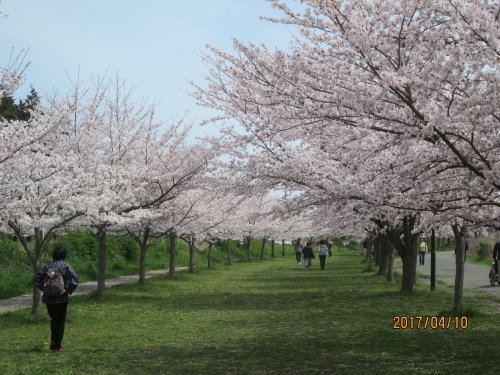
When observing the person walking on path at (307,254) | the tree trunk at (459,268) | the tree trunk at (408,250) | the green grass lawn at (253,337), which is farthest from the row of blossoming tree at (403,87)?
the person walking on path at (307,254)

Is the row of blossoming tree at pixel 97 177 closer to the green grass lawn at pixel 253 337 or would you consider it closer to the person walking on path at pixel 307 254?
the green grass lawn at pixel 253 337

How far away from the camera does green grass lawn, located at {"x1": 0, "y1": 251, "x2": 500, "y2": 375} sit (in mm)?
6836

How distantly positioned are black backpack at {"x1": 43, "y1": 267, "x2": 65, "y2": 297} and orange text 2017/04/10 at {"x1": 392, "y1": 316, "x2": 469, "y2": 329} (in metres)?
5.89

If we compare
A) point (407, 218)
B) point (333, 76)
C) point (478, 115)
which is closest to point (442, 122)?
point (478, 115)

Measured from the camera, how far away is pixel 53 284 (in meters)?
7.70

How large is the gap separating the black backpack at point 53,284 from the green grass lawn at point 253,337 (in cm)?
86

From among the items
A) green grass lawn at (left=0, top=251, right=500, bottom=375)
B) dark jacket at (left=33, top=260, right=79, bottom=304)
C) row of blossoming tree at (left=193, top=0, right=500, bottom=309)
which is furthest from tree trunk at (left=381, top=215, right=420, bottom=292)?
dark jacket at (left=33, top=260, right=79, bottom=304)

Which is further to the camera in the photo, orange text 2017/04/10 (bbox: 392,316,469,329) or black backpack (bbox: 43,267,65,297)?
orange text 2017/04/10 (bbox: 392,316,469,329)

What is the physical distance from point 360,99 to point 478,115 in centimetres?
125

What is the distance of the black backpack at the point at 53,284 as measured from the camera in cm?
770

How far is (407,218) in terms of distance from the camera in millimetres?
14828

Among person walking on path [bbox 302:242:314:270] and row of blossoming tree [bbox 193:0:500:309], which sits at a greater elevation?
row of blossoming tree [bbox 193:0:500:309]

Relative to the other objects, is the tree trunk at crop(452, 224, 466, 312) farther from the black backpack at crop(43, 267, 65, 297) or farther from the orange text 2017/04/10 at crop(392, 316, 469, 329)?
the black backpack at crop(43, 267, 65, 297)

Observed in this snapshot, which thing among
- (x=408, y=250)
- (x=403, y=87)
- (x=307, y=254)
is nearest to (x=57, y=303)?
(x=403, y=87)
